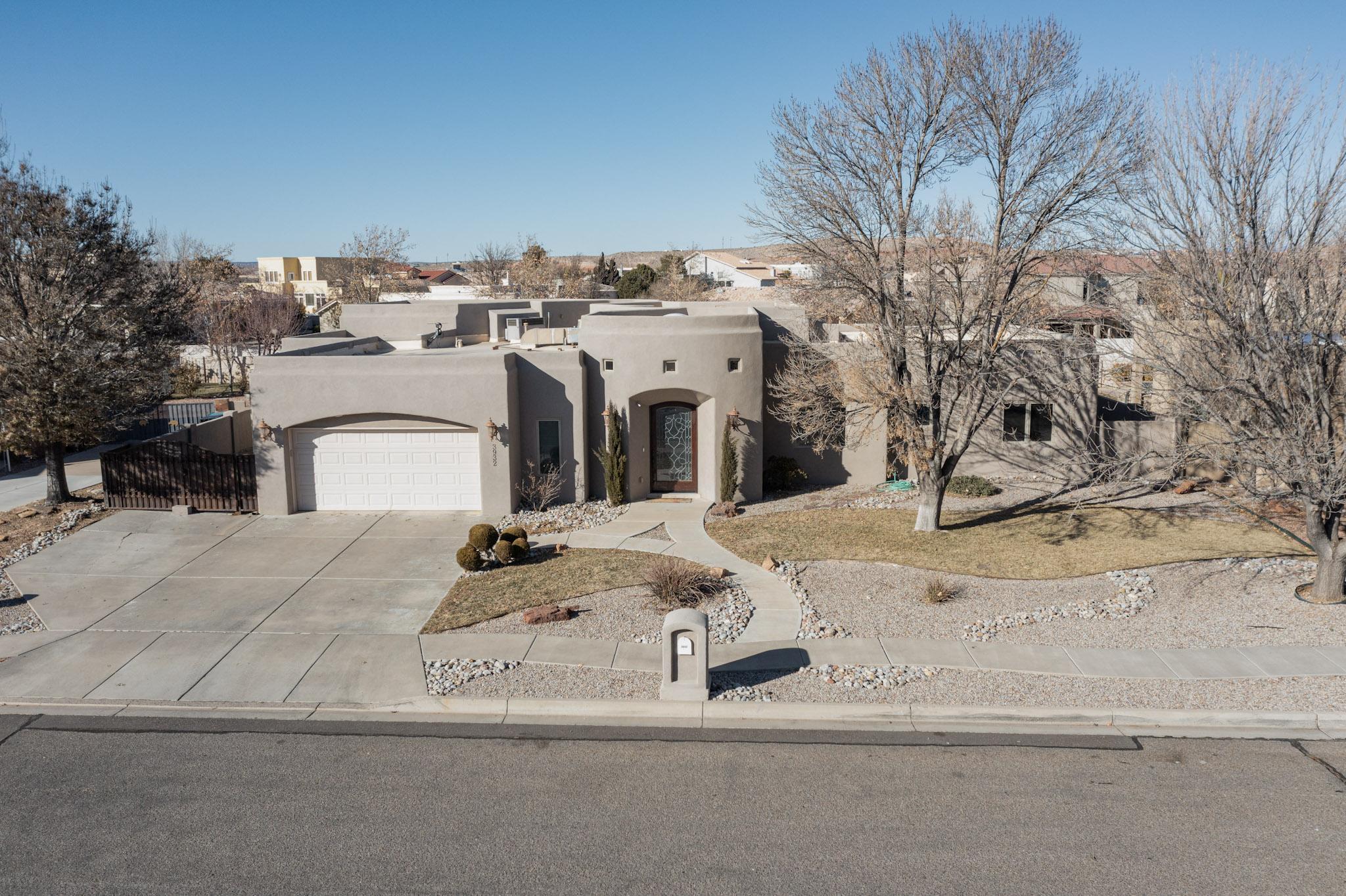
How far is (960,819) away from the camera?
8.29 metres

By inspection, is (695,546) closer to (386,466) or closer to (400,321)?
(386,466)

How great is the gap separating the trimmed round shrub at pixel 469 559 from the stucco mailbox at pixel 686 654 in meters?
5.68

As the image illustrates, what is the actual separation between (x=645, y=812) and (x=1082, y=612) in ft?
26.5

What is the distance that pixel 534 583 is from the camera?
14.8 metres

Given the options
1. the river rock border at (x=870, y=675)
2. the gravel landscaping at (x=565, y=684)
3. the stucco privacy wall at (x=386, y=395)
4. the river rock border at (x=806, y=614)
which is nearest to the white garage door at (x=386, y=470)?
the stucco privacy wall at (x=386, y=395)

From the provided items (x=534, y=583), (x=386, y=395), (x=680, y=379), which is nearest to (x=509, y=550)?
(x=534, y=583)

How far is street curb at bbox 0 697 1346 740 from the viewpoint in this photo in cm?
1021

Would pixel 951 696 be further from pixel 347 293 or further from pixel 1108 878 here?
pixel 347 293

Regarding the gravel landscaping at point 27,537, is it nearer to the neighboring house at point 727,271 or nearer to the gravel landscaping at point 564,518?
the gravel landscaping at point 564,518

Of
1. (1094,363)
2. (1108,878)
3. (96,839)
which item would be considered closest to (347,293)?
(1094,363)

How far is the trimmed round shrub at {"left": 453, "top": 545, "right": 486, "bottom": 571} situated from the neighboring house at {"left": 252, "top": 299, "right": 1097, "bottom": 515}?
138 inches

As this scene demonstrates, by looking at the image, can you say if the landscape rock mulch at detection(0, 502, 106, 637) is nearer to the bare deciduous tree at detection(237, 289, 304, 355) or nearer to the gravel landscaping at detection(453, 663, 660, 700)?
the gravel landscaping at detection(453, 663, 660, 700)

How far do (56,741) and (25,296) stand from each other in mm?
12237

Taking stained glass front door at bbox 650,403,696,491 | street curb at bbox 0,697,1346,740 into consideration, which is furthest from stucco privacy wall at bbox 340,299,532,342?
street curb at bbox 0,697,1346,740
